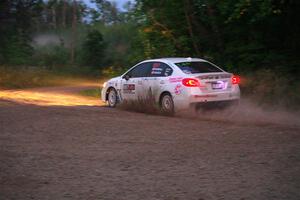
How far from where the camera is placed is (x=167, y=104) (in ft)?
45.5

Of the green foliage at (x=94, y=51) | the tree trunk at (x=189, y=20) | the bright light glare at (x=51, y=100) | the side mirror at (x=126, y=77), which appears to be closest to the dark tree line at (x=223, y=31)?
the tree trunk at (x=189, y=20)

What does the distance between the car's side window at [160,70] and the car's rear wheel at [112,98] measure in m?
1.98

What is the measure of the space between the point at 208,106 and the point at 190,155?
203 inches

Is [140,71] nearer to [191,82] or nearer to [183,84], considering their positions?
[183,84]

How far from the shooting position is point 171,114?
1356 cm

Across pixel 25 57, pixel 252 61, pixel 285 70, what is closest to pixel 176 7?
pixel 252 61

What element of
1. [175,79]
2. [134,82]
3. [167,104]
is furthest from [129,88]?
[175,79]

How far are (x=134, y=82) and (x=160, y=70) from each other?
1146 millimetres

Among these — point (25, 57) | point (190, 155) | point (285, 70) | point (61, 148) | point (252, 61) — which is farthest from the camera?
point (25, 57)

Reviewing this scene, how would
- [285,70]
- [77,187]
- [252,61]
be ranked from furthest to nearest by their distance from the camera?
[252,61], [285,70], [77,187]

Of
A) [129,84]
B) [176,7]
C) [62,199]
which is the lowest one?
[62,199]

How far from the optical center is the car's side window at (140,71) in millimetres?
15029

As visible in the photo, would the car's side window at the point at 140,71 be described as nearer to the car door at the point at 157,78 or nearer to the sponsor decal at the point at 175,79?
the car door at the point at 157,78

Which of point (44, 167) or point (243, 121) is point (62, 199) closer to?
point (44, 167)
